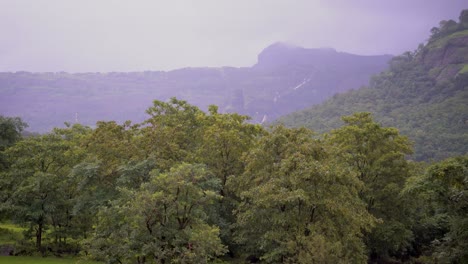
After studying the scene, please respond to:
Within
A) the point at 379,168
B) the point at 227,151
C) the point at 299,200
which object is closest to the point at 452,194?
the point at 299,200

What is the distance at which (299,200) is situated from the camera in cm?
1920

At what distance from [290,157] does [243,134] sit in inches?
312

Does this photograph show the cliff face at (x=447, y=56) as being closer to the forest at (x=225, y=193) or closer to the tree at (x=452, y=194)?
the forest at (x=225, y=193)

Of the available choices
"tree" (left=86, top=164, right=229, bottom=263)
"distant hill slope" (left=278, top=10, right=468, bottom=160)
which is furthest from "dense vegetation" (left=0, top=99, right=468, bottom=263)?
"distant hill slope" (left=278, top=10, right=468, bottom=160)

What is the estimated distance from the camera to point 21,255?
2755 cm

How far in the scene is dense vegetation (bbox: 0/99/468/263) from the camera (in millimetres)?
16562

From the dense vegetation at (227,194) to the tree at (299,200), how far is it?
0.24 feet

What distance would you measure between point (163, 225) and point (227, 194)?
10263mm

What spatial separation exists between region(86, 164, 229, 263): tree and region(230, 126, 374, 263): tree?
12.9 ft

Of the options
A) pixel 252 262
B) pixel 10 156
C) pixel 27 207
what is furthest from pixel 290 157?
pixel 10 156

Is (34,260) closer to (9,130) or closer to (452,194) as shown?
(9,130)

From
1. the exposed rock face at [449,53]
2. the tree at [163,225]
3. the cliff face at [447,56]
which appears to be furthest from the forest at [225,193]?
the exposed rock face at [449,53]

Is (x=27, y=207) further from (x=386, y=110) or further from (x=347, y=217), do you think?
(x=386, y=110)

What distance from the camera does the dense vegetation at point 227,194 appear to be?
16.6m
